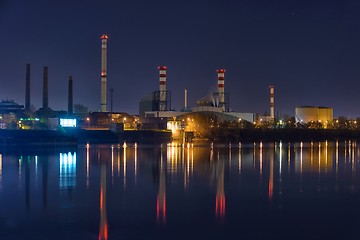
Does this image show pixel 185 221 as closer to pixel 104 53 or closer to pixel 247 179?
pixel 247 179

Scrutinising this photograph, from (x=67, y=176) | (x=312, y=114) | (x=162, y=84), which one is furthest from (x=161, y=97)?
(x=67, y=176)

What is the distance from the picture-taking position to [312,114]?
91.3 metres

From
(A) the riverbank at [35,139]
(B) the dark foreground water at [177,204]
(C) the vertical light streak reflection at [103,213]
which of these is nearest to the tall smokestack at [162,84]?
(A) the riverbank at [35,139]

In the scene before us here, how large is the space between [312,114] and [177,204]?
8199cm

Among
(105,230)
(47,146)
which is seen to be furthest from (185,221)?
(47,146)

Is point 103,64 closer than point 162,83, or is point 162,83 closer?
point 103,64

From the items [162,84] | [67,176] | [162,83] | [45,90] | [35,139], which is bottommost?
[67,176]

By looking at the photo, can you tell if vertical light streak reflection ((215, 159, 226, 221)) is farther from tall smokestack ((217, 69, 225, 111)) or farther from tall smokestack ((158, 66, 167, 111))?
tall smokestack ((217, 69, 225, 111))

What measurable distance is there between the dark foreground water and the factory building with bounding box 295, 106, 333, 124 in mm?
72967

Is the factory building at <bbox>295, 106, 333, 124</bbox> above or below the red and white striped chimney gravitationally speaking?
below

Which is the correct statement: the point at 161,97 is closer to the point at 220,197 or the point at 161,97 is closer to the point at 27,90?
the point at 27,90

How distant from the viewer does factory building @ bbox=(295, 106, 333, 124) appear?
91.2m

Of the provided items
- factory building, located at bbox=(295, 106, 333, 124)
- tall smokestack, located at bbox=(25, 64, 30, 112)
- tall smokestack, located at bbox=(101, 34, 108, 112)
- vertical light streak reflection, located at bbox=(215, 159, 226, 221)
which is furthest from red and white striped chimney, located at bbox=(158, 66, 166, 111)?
vertical light streak reflection, located at bbox=(215, 159, 226, 221)

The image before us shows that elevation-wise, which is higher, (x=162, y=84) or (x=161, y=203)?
(x=162, y=84)
